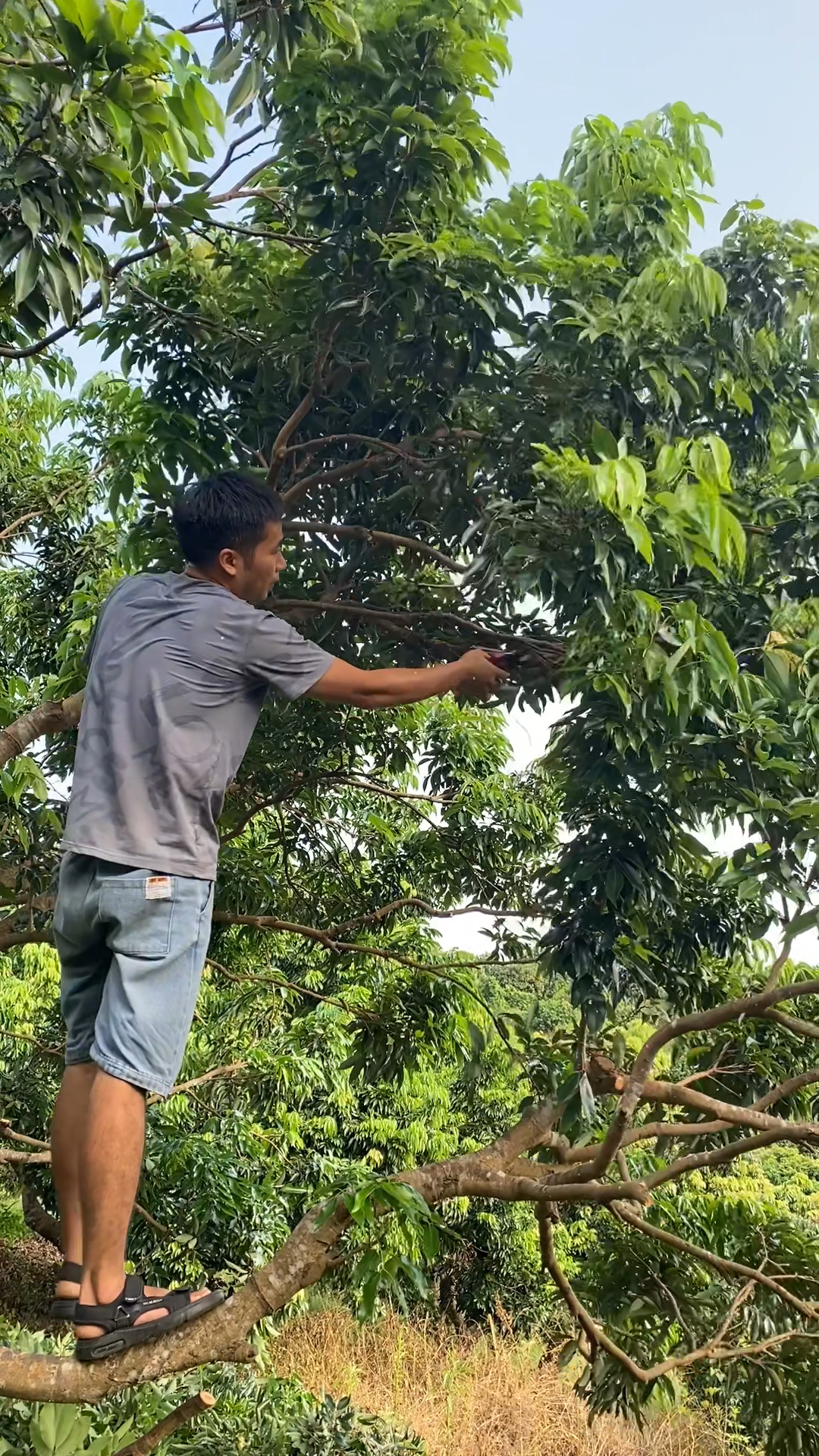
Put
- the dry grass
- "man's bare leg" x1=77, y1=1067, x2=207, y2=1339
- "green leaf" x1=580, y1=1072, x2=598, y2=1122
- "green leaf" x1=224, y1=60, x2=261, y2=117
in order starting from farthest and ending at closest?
the dry grass
"green leaf" x1=580, y1=1072, x2=598, y2=1122
"green leaf" x1=224, y1=60, x2=261, y2=117
"man's bare leg" x1=77, y1=1067, x2=207, y2=1339

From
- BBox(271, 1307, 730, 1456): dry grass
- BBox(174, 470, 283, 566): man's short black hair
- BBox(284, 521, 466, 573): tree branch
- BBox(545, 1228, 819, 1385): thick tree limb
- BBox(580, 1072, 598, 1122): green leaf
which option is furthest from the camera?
BBox(271, 1307, 730, 1456): dry grass

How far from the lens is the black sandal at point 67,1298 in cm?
187

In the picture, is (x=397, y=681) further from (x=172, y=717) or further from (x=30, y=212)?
(x=30, y=212)

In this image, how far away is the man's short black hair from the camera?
2104mm

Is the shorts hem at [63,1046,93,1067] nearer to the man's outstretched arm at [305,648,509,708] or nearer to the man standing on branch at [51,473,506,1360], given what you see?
the man standing on branch at [51,473,506,1360]

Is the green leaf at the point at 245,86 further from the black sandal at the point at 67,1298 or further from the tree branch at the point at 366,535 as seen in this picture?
the black sandal at the point at 67,1298

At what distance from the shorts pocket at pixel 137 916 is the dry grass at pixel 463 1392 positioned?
7.16 metres

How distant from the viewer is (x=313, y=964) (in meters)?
8.14

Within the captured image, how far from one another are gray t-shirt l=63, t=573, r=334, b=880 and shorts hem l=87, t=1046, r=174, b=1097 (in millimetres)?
311

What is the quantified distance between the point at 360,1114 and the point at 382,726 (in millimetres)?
8169

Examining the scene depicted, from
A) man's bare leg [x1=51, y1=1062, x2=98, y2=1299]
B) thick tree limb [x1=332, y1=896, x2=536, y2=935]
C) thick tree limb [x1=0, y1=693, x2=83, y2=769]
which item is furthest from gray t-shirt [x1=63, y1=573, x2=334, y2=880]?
thick tree limb [x1=332, y1=896, x2=536, y2=935]

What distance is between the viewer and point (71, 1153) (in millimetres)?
1947

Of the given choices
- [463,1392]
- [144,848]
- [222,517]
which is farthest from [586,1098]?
[463,1392]

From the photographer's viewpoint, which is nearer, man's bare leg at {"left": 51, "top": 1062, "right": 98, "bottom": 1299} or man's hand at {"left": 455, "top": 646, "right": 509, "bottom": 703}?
man's bare leg at {"left": 51, "top": 1062, "right": 98, "bottom": 1299}
